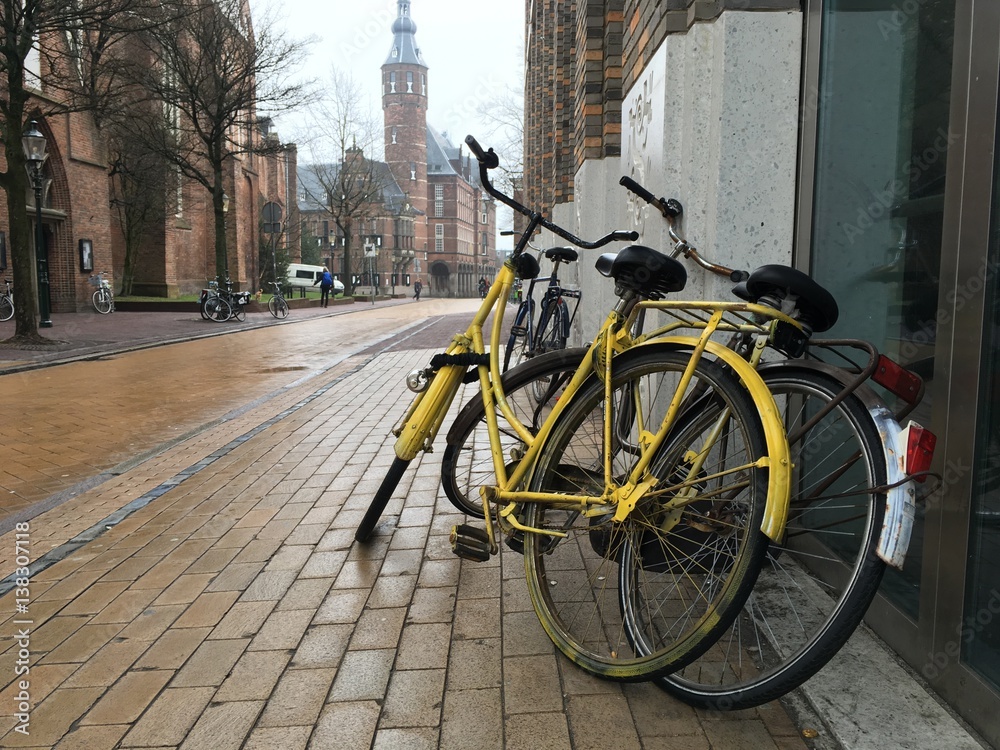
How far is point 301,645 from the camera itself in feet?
8.75

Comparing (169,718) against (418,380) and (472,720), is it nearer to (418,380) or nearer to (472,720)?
(472,720)

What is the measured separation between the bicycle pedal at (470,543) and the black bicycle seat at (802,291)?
1.30 meters

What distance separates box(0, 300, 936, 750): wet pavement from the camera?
2.18 metres

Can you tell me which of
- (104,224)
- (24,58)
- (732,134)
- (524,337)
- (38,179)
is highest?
(24,58)

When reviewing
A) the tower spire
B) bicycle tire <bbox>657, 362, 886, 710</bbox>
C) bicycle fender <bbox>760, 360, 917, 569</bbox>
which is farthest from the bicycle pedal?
the tower spire

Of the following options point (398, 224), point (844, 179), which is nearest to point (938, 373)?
point (844, 179)

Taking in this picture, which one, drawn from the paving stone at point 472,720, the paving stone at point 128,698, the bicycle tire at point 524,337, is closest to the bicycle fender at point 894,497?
the paving stone at point 472,720

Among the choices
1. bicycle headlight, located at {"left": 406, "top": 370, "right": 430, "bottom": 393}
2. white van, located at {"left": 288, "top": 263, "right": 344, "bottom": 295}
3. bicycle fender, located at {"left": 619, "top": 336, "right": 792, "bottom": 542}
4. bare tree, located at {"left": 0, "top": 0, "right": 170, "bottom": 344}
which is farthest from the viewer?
white van, located at {"left": 288, "top": 263, "right": 344, "bottom": 295}

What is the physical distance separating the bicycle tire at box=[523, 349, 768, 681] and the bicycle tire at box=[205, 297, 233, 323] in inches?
914

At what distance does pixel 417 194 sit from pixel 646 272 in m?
106

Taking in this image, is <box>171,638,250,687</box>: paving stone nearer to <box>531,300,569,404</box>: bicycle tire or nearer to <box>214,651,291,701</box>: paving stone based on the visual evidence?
<box>214,651,291,701</box>: paving stone

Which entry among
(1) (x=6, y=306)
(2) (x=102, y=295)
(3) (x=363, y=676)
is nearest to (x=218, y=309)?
(2) (x=102, y=295)

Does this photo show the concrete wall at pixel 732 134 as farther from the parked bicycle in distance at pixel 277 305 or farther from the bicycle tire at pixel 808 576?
the parked bicycle in distance at pixel 277 305

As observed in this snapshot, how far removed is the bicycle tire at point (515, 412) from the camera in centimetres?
292
